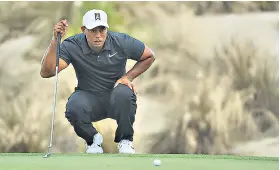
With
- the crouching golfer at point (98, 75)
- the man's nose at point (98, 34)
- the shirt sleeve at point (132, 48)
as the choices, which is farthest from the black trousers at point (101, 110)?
the man's nose at point (98, 34)

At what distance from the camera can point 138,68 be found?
5621mm

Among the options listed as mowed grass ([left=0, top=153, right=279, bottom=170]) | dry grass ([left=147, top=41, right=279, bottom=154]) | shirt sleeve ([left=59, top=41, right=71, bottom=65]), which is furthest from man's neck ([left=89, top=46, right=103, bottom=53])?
mowed grass ([left=0, top=153, right=279, bottom=170])

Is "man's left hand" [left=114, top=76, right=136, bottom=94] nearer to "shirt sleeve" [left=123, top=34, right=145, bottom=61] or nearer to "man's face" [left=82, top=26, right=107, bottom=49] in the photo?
"shirt sleeve" [left=123, top=34, right=145, bottom=61]

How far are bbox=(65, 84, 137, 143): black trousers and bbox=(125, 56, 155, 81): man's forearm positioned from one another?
21 cm

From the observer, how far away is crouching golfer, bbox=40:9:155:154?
5.39 m

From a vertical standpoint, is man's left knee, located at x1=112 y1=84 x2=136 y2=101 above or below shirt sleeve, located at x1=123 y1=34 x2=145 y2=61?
below

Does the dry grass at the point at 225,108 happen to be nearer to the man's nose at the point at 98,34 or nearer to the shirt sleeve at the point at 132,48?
the shirt sleeve at the point at 132,48

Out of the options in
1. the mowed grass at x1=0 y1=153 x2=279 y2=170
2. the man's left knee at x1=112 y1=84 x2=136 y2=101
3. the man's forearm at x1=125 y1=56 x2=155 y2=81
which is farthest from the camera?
the man's forearm at x1=125 y1=56 x2=155 y2=81

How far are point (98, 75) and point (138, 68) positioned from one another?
378mm

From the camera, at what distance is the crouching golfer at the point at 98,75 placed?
539 centimetres

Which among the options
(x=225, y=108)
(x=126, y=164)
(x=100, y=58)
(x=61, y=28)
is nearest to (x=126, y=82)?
(x=100, y=58)

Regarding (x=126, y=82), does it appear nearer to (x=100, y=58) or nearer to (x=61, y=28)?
(x=100, y=58)

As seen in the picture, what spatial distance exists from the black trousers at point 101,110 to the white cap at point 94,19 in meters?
0.56

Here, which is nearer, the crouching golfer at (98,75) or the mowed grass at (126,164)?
the mowed grass at (126,164)
